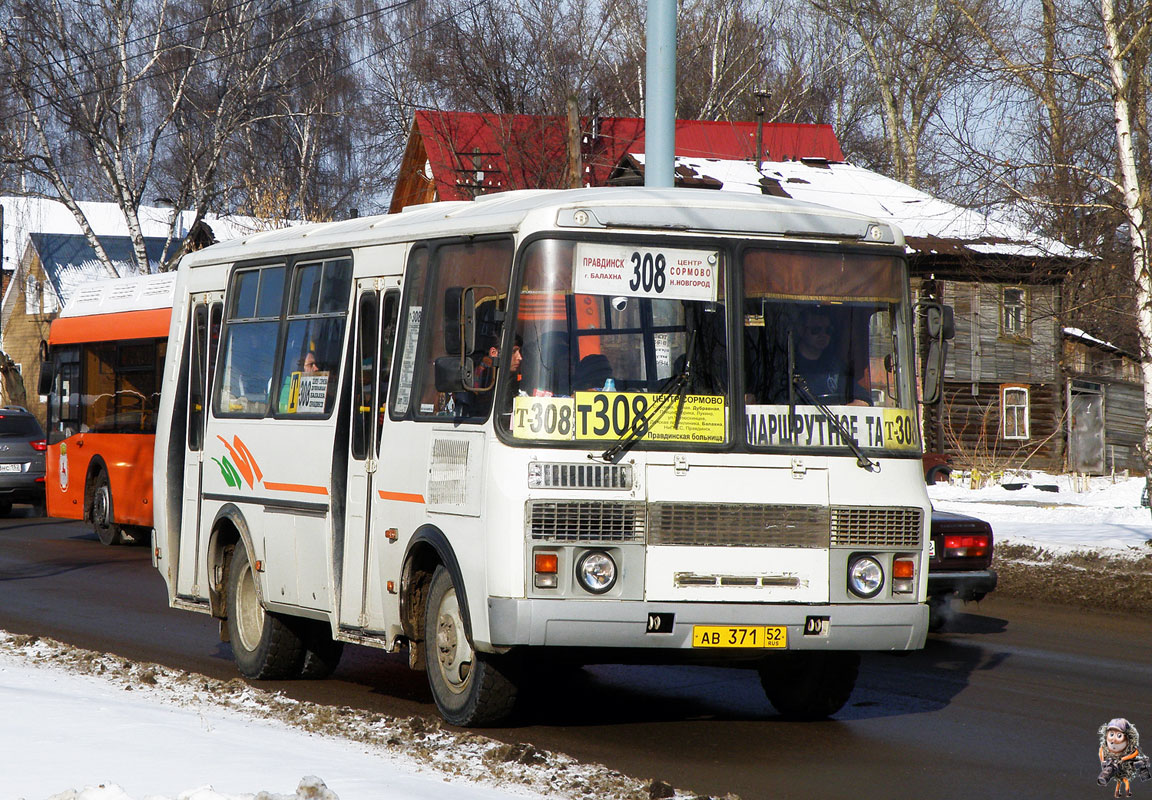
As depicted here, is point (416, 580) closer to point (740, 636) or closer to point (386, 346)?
point (386, 346)

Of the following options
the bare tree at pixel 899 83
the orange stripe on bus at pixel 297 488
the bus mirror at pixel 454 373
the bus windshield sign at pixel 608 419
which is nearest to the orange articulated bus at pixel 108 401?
the orange stripe on bus at pixel 297 488

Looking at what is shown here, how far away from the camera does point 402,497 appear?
28.7ft

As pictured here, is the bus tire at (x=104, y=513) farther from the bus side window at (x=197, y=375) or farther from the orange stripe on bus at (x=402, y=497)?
the orange stripe on bus at (x=402, y=497)

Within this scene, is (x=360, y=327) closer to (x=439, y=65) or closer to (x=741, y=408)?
(x=741, y=408)

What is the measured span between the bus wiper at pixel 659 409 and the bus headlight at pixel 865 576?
113 centimetres

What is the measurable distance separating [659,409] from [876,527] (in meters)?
1.25

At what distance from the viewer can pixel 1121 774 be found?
6.07 meters

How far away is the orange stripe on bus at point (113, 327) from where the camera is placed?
66.4 ft

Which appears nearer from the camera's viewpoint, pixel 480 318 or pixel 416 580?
pixel 480 318

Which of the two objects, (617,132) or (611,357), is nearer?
(611,357)

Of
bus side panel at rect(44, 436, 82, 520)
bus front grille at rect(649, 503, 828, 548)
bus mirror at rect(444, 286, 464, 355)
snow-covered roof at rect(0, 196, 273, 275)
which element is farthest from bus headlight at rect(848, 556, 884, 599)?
snow-covered roof at rect(0, 196, 273, 275)

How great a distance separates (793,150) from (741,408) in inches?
1725

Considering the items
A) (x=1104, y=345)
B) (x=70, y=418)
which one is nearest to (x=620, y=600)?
(x=70, y=418)

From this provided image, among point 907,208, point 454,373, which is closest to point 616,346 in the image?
point 454,373
